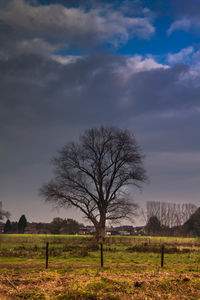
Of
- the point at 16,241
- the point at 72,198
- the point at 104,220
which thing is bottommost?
the point at 16,241

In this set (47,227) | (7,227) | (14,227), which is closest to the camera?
(47,227)

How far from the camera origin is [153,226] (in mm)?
84875

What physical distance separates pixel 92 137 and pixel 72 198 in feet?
29.8

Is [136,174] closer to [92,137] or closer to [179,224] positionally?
[92,137]

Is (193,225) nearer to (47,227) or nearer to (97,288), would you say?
(47,227)

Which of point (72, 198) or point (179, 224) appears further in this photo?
point (179, 224)

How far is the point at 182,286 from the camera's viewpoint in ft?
33.0

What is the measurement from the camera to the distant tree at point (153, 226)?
8401 cm

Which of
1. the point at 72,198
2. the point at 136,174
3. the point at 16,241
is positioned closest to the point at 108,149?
the point at 136,174

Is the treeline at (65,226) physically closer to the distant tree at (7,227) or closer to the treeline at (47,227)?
the treeline at (47,227)

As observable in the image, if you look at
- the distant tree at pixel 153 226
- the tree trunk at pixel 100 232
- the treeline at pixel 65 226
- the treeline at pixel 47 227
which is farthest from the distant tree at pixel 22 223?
the tree trunk at pixel 100 232

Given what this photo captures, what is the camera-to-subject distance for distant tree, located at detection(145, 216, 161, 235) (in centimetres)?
8401

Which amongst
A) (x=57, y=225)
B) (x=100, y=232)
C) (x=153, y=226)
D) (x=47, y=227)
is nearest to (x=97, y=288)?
(x=100, y=232)

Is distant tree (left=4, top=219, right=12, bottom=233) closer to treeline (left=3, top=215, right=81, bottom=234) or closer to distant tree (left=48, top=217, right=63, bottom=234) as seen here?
treeline (left=3, top=215, right=81, bottom=234)
